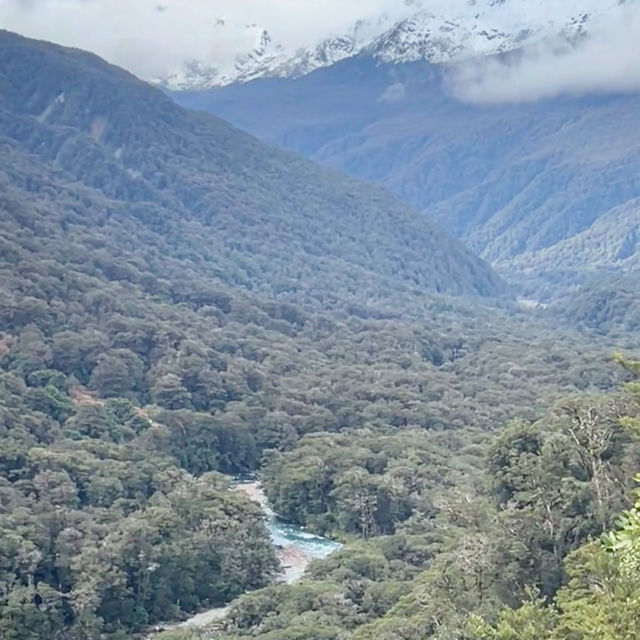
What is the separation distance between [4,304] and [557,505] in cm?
5787

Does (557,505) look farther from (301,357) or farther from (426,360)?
(426,360)

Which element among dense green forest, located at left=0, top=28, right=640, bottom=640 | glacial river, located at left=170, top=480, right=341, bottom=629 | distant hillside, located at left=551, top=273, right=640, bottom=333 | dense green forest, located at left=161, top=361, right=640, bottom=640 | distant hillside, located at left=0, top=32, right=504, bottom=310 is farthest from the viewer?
distant hillside, located at left=0, top=32, right=504, bottom=310

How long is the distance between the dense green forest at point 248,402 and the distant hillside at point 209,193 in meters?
0.46

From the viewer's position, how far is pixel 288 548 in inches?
2367

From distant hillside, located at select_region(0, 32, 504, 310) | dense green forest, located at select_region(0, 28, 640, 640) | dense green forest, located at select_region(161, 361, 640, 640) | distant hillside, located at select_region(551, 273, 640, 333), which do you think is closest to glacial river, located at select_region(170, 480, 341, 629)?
dense green forest, located at select_region(0, 28, 640, 640)

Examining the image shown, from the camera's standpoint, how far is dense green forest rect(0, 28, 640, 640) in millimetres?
42469

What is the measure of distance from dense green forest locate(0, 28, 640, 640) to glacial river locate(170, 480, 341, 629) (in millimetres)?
1053

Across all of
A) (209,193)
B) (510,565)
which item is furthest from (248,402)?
(209,193)

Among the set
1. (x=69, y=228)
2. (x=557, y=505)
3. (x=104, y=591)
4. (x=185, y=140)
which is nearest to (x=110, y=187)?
(x=185, y=140)

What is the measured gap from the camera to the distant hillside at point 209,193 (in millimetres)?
150250

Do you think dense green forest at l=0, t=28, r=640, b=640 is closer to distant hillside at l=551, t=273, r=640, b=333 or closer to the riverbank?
the riverbank

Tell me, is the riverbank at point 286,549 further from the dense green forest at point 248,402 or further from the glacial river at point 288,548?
the dense green forest at point 248,402

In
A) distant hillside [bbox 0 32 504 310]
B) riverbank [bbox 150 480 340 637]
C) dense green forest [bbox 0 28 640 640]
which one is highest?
distant hillside [bbox 0 32 504 310]

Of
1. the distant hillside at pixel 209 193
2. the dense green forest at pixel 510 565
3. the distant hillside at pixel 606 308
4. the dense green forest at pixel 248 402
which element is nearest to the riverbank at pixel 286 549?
the dense green forest at pixel 248 402
